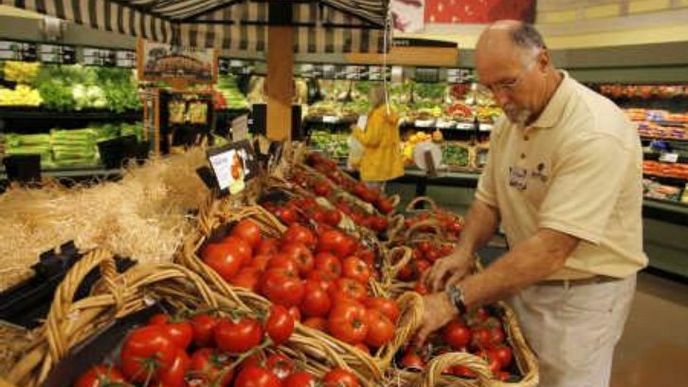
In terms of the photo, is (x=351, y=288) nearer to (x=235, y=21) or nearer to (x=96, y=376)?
(x=96, y=376)

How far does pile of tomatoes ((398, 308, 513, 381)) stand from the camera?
188cm

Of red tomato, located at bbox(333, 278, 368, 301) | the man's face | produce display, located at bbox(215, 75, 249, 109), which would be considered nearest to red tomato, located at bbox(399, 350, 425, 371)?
red tomato, located at bbox(333, 278, 368, 301)

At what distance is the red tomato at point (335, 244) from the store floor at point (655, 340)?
2.54 metres

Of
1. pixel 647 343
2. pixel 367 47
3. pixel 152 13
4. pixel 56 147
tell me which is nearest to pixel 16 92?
pixel 56 147

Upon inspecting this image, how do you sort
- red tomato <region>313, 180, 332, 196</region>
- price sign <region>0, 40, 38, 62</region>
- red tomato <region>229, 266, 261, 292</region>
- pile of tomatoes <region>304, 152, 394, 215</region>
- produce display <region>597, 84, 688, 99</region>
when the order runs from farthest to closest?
produce display <region>597, 84, 688, 99</region>, price sign <region>0, 40, 38, 62</region>, pile of tomatoes <region>304, 152, 394, 215</region>, red tomato <region>313, 180, 332, 196</region>, red tomato <region>229, 266, 261, 292</region>

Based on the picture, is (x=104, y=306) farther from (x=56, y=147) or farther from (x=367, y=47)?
(x=56, y=147)

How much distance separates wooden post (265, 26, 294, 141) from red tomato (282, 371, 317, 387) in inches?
112

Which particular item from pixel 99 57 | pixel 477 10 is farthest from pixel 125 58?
pixel 477 10

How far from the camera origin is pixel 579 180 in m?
1.91

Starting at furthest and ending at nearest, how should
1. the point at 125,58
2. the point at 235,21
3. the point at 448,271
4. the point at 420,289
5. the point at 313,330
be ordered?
the point at 125,58 → the point at 235,21 → the point at 448,271 → the point at 420,289 → the point at 313,330

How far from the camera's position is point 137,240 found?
1.74 m

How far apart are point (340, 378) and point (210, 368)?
0.29 m

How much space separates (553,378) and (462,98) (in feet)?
21.7

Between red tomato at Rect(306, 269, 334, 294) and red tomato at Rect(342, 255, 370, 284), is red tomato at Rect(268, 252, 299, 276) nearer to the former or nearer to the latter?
red tomato at Rect(306, 269, 334, 294)
